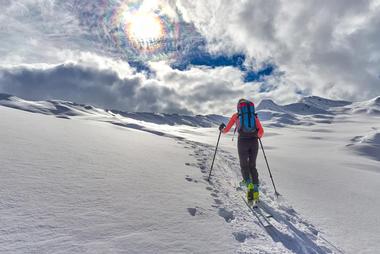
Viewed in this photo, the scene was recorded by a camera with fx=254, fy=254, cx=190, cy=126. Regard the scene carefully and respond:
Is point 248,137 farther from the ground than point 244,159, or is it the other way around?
point 248,137

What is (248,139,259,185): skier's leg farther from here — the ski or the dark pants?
the ski

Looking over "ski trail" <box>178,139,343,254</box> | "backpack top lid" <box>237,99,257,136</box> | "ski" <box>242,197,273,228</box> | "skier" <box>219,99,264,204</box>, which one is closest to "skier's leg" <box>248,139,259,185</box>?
"skier" <box>219,99,264,204</box>

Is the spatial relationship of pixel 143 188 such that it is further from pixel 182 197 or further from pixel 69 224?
pixel 69 224

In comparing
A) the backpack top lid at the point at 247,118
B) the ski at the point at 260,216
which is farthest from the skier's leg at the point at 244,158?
the ski at the point at 260,216

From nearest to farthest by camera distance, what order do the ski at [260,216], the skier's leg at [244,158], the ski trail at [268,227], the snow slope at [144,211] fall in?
the snow slope at [144,211] → the ski trail at [268,227] → the ski at [260,216] → the skier's leg at [244,158]

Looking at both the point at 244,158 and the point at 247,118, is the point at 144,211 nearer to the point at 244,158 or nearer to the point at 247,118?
the point at 244,158

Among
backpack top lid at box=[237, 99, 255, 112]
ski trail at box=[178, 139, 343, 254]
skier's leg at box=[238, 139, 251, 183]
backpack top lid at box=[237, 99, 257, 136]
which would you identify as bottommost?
ski trail at box=[178, 139, 343, 254]

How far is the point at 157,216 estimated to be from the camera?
14.6ft

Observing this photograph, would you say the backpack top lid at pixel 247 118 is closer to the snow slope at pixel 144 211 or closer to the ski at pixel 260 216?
the snow slope at pixel 144 211

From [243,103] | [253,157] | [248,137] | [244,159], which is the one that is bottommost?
[244,159]

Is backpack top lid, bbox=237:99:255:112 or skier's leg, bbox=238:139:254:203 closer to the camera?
skier's leg, bbox=238:139:254:203

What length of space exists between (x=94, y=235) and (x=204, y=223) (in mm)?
1898

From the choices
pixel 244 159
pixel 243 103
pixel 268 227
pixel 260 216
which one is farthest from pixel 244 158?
pixel 268 227

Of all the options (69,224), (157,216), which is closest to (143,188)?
(157,216)
